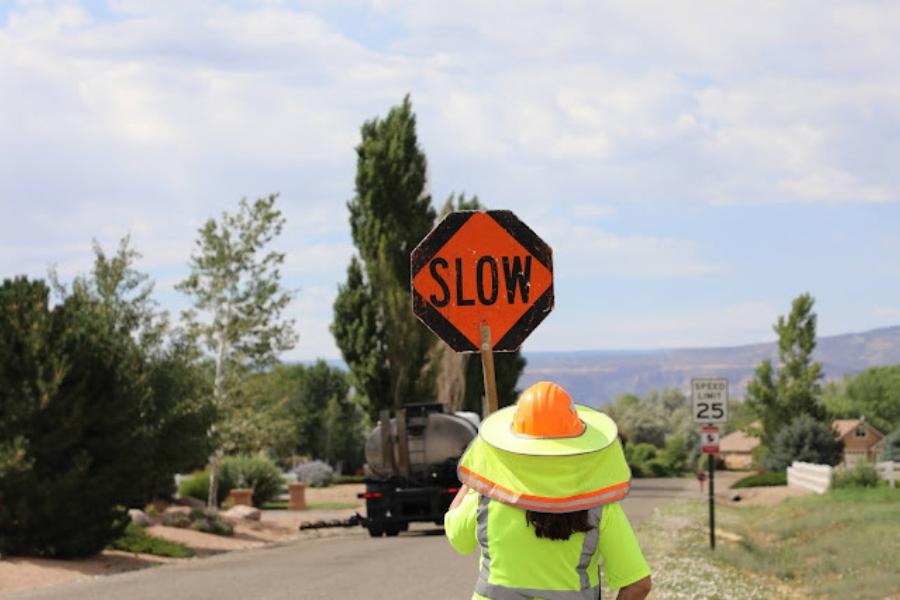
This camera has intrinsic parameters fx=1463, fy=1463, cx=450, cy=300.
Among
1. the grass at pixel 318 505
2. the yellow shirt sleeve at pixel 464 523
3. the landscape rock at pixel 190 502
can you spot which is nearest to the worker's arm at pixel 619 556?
the yellow shirt sleeve at pixel 464 523

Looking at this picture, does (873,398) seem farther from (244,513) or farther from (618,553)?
(618,553)

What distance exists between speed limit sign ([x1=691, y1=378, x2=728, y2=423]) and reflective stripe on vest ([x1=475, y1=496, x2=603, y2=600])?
20.5 metres

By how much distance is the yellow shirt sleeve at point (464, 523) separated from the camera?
5543 millimetres

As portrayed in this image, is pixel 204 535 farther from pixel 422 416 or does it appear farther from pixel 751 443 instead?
pixel 751 443

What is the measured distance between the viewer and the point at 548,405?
529 centimetres

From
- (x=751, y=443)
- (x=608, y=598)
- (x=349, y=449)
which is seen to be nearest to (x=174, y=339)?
(x=608, y=598)

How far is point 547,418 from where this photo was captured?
17.3 feet

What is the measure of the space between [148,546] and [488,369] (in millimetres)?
19142

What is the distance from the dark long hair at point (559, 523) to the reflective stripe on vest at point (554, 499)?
6cm

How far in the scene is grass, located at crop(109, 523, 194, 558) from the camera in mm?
25859

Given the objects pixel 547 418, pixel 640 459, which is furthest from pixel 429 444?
pixel 640 459

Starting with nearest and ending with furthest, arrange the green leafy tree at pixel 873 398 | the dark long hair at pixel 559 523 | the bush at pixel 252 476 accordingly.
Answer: the dark long hair at pixel 559 523 → the bush at pixel 252 476 → the green leafy tree at pixel 873 398

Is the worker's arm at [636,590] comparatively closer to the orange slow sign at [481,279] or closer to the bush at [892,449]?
the orange slow sign at [481,279]

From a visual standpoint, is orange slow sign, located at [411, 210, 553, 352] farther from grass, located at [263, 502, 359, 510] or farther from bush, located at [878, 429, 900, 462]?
bush, located at [878, 429, 900, 462]
